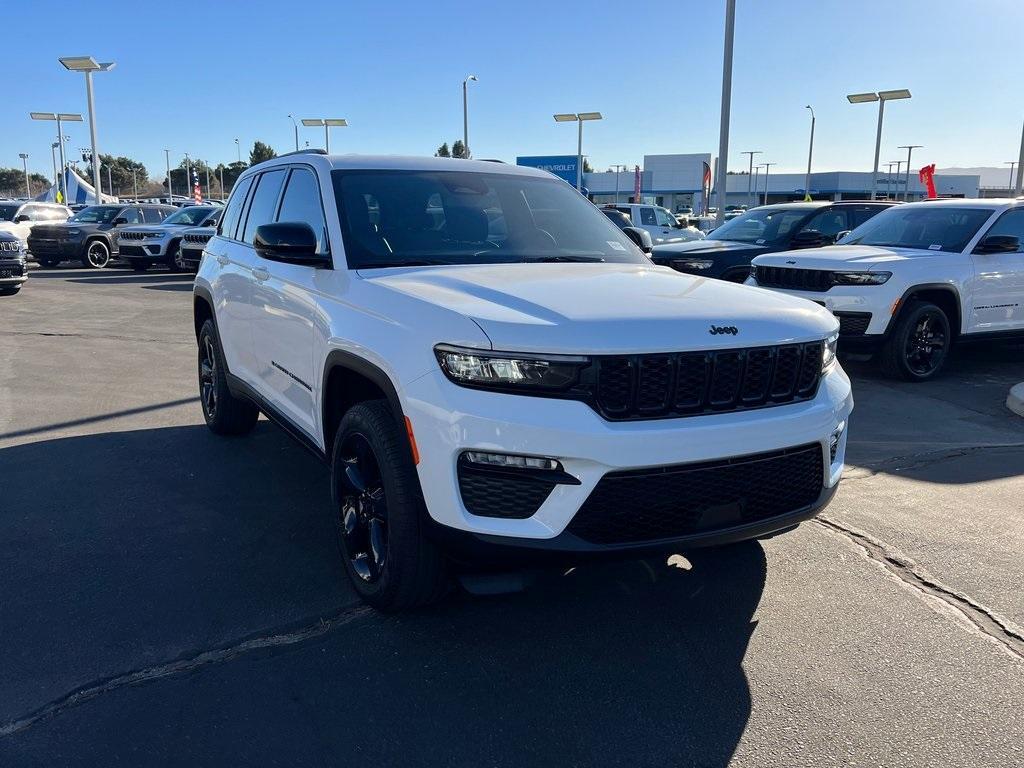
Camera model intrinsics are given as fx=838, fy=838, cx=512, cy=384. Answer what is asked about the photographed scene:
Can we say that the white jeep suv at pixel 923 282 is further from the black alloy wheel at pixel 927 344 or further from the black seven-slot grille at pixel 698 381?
the black seven-slot grille at pixel 698 381

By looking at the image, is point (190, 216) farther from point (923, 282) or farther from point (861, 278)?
point (923, 282)

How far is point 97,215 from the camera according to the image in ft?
73.3

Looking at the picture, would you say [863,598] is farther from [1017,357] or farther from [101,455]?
[1017,357]

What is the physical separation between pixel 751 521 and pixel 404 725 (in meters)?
1.42

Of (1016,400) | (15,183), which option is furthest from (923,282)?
(15,183)

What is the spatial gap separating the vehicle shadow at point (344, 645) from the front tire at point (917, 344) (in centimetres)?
490

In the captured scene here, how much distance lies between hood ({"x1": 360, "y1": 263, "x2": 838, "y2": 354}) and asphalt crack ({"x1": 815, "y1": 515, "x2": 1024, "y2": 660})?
4.36 feet

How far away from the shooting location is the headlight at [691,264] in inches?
421

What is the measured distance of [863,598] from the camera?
12.1 feet

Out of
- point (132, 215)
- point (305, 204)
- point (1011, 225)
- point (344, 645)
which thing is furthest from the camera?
point (132, 215)

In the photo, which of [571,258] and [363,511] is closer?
[363,511]

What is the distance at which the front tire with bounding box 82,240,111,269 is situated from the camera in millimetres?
21500

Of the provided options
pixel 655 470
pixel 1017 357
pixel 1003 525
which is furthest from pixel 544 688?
pixel 1017 357

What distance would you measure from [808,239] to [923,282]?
2.81 meters
